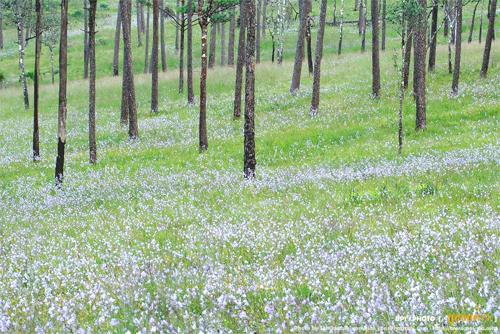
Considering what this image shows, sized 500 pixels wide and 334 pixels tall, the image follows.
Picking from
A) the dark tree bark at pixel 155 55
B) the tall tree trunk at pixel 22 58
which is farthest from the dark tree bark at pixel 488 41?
the tall tree trunk at pixel 22 58

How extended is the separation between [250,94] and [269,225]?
6.31 meters

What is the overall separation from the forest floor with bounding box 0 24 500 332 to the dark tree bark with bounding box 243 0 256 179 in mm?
580

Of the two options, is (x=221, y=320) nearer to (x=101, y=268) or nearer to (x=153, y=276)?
(x=153, y=276)

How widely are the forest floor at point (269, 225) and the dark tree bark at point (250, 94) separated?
58cm

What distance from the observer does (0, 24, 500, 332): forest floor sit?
16.3 ft

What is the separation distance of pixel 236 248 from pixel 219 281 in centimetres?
166

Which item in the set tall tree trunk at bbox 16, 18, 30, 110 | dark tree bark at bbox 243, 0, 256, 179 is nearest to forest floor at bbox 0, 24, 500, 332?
dark tree bark at bbox 243, 0, 256, 179

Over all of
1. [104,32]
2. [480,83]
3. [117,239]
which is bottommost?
[117,239]

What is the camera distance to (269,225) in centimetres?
855

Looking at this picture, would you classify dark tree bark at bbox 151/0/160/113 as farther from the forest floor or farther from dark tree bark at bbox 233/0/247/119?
dark tree bark at bbox 233/0/247/119

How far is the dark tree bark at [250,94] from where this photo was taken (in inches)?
531

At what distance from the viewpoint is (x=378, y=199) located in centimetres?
1029

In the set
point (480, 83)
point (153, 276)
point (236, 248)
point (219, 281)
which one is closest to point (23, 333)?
point (153, 276)

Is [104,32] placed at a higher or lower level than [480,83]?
higher
